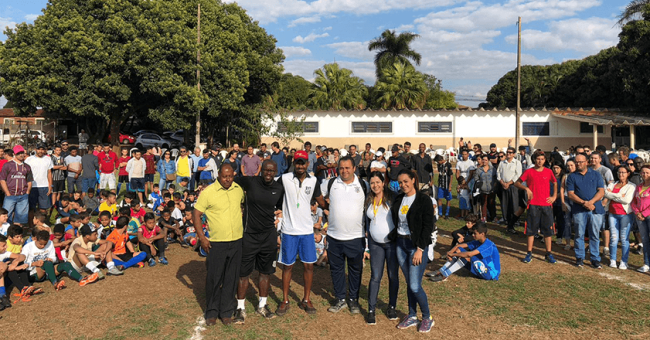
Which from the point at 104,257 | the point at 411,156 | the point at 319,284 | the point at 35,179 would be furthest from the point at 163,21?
the point at 319,284

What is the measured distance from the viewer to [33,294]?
254 inches

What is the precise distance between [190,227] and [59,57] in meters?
18.9

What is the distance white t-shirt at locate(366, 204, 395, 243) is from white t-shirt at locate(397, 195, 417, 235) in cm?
14

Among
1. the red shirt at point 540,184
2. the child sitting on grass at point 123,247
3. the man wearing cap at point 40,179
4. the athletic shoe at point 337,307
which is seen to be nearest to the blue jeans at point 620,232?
the red shirt at point 540,184

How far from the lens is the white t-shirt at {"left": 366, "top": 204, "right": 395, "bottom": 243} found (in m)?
5.25

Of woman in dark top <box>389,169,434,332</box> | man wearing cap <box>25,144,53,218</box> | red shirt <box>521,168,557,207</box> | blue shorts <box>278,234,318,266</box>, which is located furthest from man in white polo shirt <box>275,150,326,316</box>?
man wearing cap <box>25,144,53,218</box>

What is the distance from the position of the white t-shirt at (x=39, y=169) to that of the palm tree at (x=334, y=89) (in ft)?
Answer: 99.4

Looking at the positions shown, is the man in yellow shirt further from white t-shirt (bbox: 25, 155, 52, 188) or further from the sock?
white t-shirt (bbox: 25, 155, 52, 188)

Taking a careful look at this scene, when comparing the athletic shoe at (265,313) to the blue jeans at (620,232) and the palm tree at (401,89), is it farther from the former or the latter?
the palm tree at (401,89)

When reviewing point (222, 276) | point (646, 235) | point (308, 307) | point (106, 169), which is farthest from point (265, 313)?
point (106, 169)

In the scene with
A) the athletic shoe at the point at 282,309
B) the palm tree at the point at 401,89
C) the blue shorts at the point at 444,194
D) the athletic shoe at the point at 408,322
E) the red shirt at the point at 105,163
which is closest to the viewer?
the athletic shoe at the point at 408,322

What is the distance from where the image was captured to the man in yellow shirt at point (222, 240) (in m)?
5.27

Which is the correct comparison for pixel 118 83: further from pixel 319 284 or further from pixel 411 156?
pixel 319 284

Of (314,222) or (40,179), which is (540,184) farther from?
(40,179)
